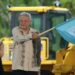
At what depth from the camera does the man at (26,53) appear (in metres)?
9.83

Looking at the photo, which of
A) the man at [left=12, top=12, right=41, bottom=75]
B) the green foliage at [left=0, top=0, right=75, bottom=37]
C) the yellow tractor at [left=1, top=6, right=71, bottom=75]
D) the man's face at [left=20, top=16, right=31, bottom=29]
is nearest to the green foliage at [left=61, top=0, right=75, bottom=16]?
the green foliage at [left=0, top=0, right=75, bottom=37]

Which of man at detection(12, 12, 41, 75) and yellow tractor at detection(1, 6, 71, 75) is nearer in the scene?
man at detection(12, 12, 41, 75)

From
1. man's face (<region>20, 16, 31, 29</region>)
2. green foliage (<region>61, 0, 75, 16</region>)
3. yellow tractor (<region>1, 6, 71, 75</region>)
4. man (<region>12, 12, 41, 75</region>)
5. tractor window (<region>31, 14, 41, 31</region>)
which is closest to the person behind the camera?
man's face (<region>20, 16, 31, 29</region>)

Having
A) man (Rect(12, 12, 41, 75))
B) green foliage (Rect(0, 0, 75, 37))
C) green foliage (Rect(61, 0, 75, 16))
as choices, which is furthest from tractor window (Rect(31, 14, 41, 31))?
green foliage (Rect(61, 0, 75, 16))

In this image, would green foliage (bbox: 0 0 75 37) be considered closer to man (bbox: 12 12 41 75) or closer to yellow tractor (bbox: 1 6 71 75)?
yellow tractor (bbox: 1 6 71 75)

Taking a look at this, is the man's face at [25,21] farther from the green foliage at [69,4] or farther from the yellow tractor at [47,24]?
the green foliage at [69,4]

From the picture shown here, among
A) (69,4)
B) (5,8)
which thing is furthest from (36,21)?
(69,4)

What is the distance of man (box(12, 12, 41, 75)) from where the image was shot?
983 centimetres

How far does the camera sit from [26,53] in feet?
32.3

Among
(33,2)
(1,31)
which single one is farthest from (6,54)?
(33,2)

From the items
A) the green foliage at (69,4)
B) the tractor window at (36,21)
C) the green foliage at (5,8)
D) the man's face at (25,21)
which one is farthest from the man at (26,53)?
the green foliage at (69,4)

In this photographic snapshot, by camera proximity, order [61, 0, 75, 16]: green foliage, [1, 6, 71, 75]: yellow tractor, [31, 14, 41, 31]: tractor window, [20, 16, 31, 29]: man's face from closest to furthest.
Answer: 1. [20, 16, 31, 29]: man's face
2. [1, 6, 71, 75]: yellow tractor
3. [31, 14, 41, 31]: tractor window
4. [61, 0, 75, 16]: green foliage

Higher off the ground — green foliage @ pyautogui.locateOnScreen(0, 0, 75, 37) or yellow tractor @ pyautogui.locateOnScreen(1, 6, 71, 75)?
yellow tractor @ pyautogui.locateOnScreen(1, 6, 71, 75)

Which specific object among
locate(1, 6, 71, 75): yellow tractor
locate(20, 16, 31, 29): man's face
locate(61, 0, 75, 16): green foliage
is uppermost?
locate(20, 16, 31, 29): man's face
